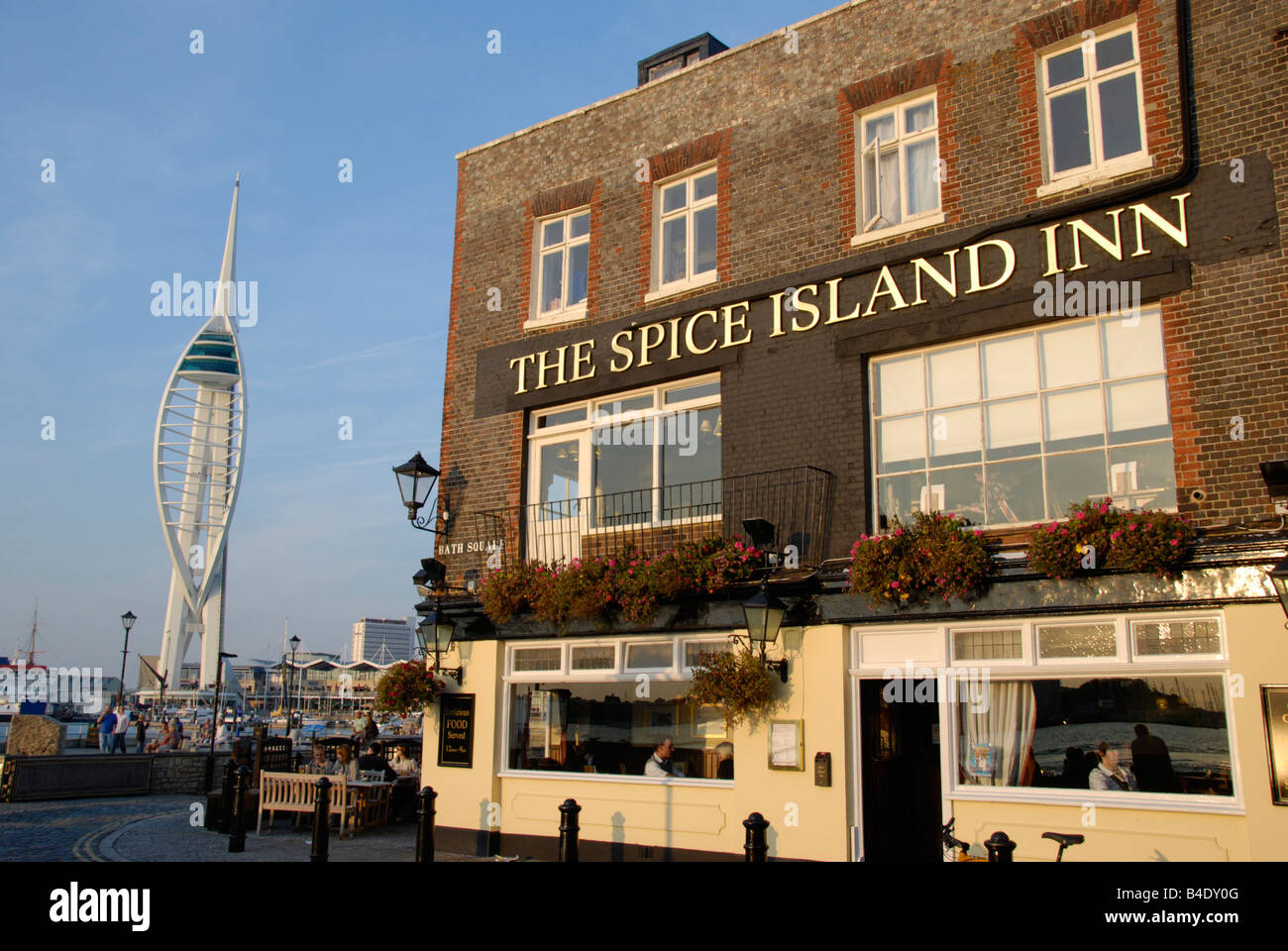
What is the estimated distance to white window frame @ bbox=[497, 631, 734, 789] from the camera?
11.4 metres

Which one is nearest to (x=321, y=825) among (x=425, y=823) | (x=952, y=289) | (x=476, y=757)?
(x=425, y=823)

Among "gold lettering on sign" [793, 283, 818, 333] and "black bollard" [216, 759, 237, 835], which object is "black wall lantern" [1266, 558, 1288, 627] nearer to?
"gold lettering on sign" [793, 283, 818, 333]

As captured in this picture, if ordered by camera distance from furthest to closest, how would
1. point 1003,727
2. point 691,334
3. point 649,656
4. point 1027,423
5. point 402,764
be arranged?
1. point 402,764
2. point 691,334
3. point 649,656
4. point 1027,423
5. point 1003,727

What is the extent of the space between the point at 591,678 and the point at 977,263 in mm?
6605

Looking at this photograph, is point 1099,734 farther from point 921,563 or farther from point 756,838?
point 756,838

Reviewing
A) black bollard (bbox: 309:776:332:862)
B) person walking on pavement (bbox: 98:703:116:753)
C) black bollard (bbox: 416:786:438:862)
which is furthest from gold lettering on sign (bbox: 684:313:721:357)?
person walking on pavement (bbox: 98:703:116:753)

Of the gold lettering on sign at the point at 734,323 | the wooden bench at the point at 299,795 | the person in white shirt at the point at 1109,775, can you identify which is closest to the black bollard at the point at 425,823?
the wooden bench at the point at 299,795

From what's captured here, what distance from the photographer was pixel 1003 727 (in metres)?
9.30

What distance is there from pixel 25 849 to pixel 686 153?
12422mm

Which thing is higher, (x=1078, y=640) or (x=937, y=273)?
(x=937, y=273)

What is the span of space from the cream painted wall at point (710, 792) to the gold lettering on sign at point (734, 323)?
11.7ft

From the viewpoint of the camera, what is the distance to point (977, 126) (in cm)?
1058

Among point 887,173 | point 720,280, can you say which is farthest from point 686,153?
point 887,173
